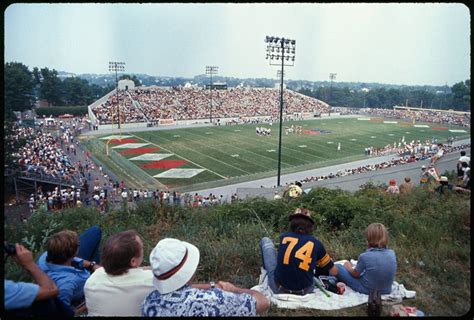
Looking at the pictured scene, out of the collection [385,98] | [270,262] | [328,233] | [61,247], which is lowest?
[328,233]

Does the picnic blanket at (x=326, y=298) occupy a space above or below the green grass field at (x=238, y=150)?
above

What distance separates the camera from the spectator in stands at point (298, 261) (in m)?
3.43

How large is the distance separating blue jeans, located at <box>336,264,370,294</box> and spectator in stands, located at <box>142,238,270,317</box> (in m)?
1.56

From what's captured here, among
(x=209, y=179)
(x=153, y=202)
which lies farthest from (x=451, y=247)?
(x=209, y=179)

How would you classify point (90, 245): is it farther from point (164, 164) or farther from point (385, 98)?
point (385, 98)

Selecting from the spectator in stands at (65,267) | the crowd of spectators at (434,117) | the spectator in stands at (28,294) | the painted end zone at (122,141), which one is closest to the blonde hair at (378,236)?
the spectator in stands at (65,267)

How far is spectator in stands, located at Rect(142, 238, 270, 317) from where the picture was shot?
8.22ft

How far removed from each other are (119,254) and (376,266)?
89.6 inches

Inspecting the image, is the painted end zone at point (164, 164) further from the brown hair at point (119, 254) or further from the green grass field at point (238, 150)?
the brown hair at point (119, 254)

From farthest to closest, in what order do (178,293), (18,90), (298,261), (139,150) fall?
1. (18,90)
2. (139,150)
3. (298,261)
4. (178,293)

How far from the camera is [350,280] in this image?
12.4 feet

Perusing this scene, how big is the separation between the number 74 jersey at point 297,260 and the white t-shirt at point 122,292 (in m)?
1.28

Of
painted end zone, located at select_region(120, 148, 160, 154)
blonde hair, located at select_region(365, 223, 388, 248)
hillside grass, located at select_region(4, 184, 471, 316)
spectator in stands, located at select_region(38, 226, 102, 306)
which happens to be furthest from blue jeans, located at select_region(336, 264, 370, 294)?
painted end zone, located at select_region(120, 148, 160, 154)

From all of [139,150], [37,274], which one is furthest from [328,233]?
[139,150]
